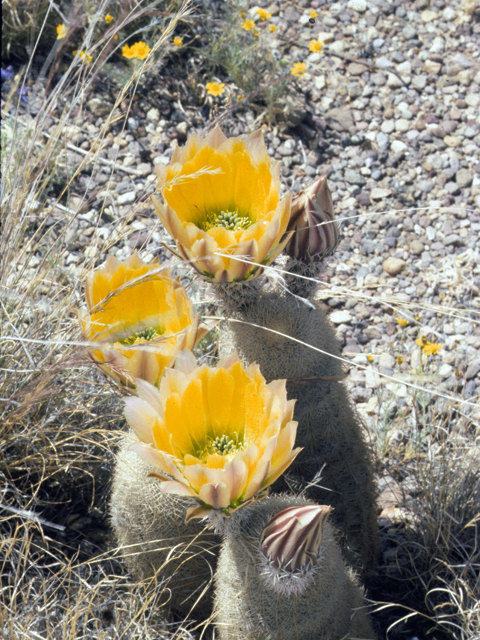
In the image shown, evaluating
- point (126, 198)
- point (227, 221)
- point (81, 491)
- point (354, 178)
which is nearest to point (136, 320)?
point (227, 221)

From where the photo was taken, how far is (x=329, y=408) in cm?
149

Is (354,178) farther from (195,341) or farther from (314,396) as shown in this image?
(195,341)

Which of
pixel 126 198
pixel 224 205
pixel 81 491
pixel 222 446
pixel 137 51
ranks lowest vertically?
pixel 81 491

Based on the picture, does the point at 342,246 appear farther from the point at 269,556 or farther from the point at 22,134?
the point at 269,556

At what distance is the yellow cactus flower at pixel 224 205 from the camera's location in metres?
1.18

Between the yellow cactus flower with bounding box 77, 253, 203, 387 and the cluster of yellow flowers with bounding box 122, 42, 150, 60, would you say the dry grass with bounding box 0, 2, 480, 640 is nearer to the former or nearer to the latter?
the yellow cactus flower with bounding box 77, 253, 203, 387

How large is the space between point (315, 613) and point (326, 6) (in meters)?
2.83

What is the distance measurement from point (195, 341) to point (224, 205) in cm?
29

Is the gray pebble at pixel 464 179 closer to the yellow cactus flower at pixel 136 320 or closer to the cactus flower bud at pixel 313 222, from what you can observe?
the cactus flower bud at pixel 313 222

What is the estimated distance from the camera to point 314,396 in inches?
57.8

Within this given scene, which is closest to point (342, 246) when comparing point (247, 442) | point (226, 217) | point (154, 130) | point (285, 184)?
point (285, 184)

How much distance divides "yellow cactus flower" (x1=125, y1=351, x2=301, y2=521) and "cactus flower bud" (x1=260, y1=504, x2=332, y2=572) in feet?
0.21

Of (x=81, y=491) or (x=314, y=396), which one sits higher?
(x=314, y=396)

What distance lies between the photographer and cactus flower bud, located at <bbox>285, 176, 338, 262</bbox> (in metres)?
1.33
